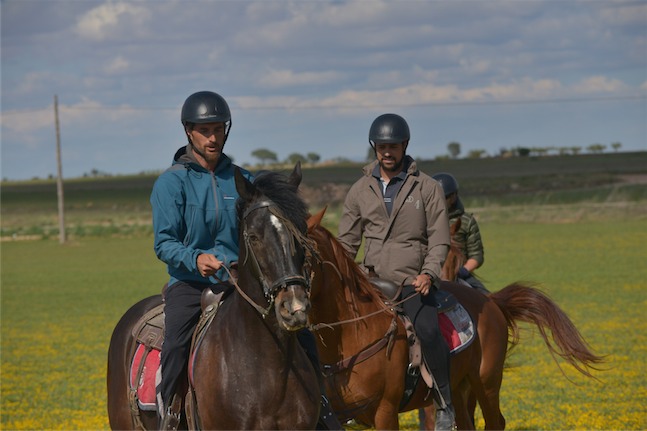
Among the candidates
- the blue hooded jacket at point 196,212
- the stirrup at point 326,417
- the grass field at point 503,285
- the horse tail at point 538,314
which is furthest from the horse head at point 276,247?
Answer: the grass field at point 503,285

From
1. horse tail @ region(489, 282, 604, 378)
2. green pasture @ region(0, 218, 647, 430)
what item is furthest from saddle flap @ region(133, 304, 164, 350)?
green pasture @ region(0, 218, 647, 430)

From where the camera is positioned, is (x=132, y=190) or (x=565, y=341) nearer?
(x=565, y=341)

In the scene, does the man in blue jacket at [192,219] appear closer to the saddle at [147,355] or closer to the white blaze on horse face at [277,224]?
the saddle at [147,355]

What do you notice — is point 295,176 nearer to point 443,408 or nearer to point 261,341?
point 261,341

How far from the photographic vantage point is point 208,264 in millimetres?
5629

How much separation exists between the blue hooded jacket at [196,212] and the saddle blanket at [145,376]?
35.5 inches

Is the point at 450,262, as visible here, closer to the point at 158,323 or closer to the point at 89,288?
the point at 158,323

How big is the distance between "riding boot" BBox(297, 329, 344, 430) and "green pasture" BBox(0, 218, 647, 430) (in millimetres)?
5567

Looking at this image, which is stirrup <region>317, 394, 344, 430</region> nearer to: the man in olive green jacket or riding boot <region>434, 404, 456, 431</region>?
the man in olive green jacket

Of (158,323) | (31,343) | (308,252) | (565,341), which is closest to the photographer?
(308,252)

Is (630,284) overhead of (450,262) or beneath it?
beneath

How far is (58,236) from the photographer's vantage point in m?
63.7

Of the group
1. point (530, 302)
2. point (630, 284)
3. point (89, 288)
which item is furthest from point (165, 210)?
point (89, 288)

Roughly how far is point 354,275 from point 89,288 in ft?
91.1
